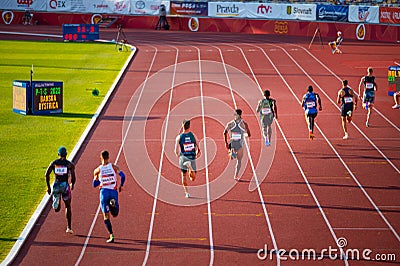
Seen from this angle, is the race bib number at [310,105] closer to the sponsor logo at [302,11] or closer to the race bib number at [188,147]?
the race bib number at [188,147]

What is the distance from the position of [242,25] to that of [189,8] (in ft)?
14.9

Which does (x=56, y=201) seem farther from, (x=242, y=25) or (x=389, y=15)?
Answer: (x=242, y=25)

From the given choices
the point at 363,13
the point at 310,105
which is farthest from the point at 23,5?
the point at 310,105

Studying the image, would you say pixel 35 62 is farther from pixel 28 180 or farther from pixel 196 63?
pixel 28 180

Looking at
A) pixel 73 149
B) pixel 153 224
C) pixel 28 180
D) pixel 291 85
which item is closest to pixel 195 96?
pixel 291 85

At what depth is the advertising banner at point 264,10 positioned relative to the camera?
50625 millimetres

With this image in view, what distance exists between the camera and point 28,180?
17359 millimetres

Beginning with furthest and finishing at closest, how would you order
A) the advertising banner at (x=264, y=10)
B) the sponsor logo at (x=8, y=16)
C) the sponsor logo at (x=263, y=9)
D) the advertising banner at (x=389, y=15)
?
the sponsor logo at (x=8, y=16) → the sponsor logo at (x=263, y=9) → the advertising banner at (x=264, y=10) → the advertising banner at (x=389, y=15)

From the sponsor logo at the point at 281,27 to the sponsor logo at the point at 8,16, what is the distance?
817 inches

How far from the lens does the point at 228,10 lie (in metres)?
52.2

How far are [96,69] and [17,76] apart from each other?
13.2 feet

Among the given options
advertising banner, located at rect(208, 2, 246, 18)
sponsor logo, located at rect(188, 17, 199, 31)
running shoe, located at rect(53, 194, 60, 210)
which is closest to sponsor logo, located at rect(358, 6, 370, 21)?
advertising banner, located at rect(208, 2, 246, 18)

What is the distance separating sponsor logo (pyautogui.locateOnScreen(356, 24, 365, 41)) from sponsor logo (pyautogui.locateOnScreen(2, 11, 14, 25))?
86.7 ft

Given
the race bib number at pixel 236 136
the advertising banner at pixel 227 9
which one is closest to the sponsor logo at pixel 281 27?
the advertising banner at pixel 227 9
